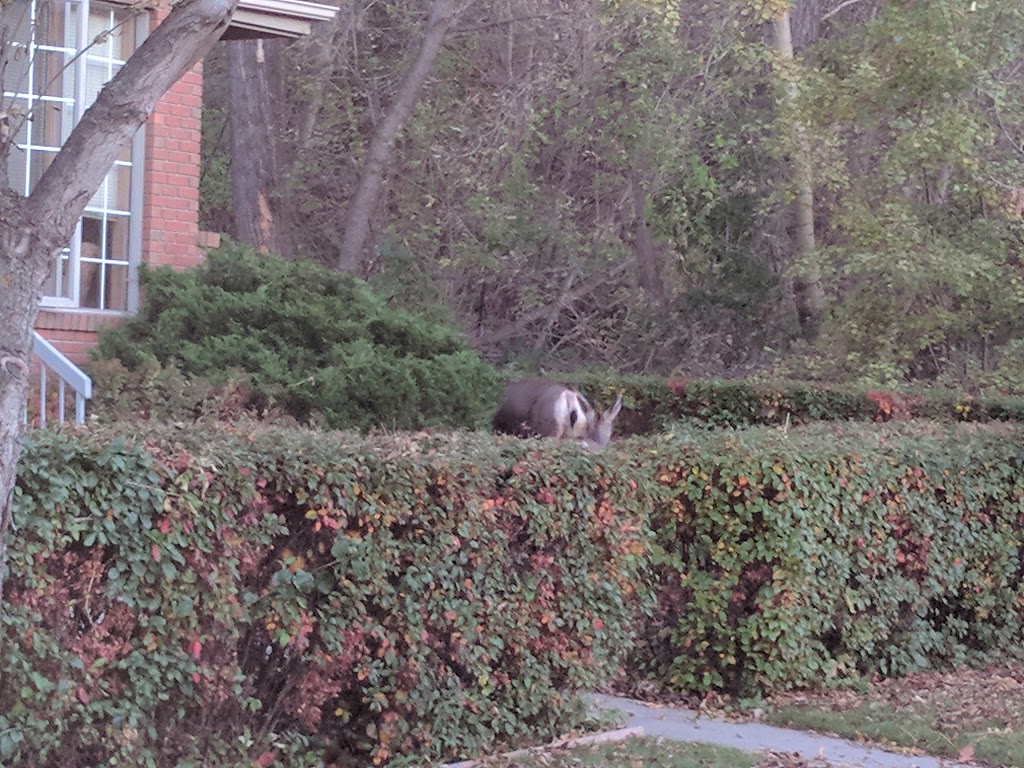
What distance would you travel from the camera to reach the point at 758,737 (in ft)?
25.7

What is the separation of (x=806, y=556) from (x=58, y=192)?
525 centimetres

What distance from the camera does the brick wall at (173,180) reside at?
12.3 meters

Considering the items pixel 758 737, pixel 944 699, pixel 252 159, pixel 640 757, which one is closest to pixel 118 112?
pixel 640 757

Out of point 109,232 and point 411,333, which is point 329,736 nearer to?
point 411,333

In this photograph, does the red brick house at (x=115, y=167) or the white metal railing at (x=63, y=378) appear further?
the red brick house at (x=115, y=167)

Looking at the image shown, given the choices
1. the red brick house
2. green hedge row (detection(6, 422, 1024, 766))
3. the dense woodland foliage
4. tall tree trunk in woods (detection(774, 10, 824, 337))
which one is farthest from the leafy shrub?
tall tree trunk in woods (detection(774, 10, 824, 337))

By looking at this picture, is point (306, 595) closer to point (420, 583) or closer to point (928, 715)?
point (420, 583)

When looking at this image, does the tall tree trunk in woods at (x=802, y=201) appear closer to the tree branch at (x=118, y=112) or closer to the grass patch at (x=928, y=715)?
the grass patch at (x=928, y=715)

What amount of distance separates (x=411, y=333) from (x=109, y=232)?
2946 mm

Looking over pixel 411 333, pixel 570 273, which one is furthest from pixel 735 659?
pixel 570 273

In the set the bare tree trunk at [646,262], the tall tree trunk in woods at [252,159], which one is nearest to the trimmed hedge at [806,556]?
the tall tree trunk in woods at [252,159]

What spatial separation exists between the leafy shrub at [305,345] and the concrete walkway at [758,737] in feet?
9.53

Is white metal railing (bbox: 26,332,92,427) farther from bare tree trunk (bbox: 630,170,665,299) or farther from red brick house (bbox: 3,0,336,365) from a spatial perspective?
bare tree trunk (bbox: 630,170,665,299)

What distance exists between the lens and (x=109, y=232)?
12383mm
